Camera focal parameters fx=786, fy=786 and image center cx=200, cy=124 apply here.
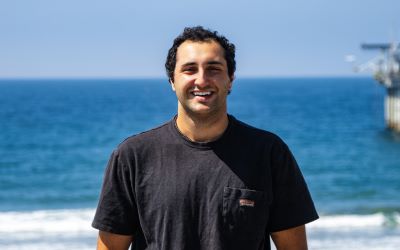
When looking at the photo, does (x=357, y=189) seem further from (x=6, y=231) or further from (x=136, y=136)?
(x=136, y=136)

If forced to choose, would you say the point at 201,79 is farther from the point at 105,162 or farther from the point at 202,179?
the point at 105,162

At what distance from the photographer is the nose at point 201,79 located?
2949 millimetres

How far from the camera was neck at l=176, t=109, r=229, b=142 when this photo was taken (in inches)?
118

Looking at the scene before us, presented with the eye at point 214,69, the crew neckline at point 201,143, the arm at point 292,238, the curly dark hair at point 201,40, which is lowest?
the arm at point 292,238

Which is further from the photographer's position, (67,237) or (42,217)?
(42,217)

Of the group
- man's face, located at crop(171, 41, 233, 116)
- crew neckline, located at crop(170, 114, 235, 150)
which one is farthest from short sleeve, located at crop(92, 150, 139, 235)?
man's face, located at crop(171, 41, 233, 116)

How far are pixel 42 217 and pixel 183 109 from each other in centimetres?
1504

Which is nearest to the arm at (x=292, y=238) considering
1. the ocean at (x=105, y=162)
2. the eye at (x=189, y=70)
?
the eye at (x=189, y=70)

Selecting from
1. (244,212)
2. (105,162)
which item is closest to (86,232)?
(244,212)

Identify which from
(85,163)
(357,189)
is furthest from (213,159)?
(85,163)

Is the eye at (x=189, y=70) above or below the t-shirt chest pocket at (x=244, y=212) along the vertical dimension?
above

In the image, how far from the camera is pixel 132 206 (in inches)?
120

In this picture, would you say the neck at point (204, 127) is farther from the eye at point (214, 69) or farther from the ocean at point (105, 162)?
the ocean at point (105, 162)

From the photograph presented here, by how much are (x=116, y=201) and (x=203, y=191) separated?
35 centimetres
